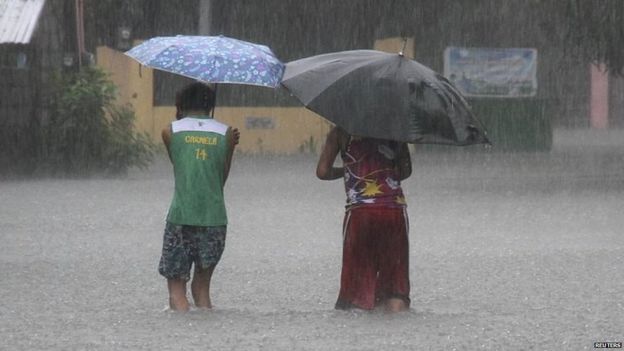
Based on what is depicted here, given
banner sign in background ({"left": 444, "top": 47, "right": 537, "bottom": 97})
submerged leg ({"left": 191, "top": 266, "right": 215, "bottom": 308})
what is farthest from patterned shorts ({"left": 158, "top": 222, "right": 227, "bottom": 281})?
banner sign in background ({"left": 444, "top": 47, "right": 537, "bottom": 97})

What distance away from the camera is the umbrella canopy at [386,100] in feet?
28.8

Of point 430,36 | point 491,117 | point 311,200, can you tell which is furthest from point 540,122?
point 311,200

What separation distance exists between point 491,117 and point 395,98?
23.0 m

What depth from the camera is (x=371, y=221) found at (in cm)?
905

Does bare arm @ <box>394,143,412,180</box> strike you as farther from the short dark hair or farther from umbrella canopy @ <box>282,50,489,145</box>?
the short dark hair

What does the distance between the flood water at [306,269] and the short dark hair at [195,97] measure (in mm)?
1297

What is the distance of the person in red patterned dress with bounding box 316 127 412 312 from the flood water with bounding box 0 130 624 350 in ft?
0.50

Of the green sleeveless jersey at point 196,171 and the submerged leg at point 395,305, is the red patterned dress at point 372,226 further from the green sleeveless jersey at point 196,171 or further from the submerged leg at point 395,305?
the green sleeveless jersey at point 196,171

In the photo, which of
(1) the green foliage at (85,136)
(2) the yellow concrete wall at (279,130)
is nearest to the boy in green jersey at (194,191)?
(1) the green foliage at (85,136)

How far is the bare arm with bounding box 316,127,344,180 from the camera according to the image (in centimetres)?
909

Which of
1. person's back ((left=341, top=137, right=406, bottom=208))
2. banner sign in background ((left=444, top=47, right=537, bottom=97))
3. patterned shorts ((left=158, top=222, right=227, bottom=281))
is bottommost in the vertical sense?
patterned shorts ((left=158, top=222, right=227, bottom=281))

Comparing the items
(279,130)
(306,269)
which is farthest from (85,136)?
(306,269)

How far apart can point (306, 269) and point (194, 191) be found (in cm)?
295

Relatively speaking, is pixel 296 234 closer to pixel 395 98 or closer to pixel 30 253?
pixel 30 253
